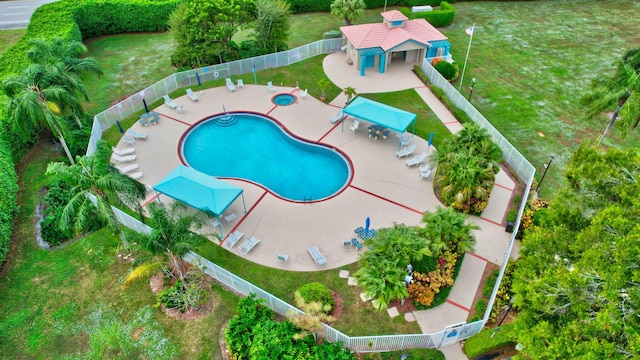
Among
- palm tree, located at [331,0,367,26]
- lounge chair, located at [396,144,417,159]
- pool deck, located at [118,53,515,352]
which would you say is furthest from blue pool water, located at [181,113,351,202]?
palm tree, located at [331,0,367,26]

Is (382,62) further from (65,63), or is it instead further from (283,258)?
(65,63)

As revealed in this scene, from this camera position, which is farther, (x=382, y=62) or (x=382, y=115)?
(x=382, y=62)

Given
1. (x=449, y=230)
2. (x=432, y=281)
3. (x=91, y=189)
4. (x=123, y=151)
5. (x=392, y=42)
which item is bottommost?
(x=432, y=281)

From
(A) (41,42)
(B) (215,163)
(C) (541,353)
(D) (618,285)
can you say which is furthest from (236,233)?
(A) (41,42)

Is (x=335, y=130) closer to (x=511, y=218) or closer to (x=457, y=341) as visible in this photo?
(x=511, y=218)

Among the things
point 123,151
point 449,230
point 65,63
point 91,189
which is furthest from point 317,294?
point 65,63
